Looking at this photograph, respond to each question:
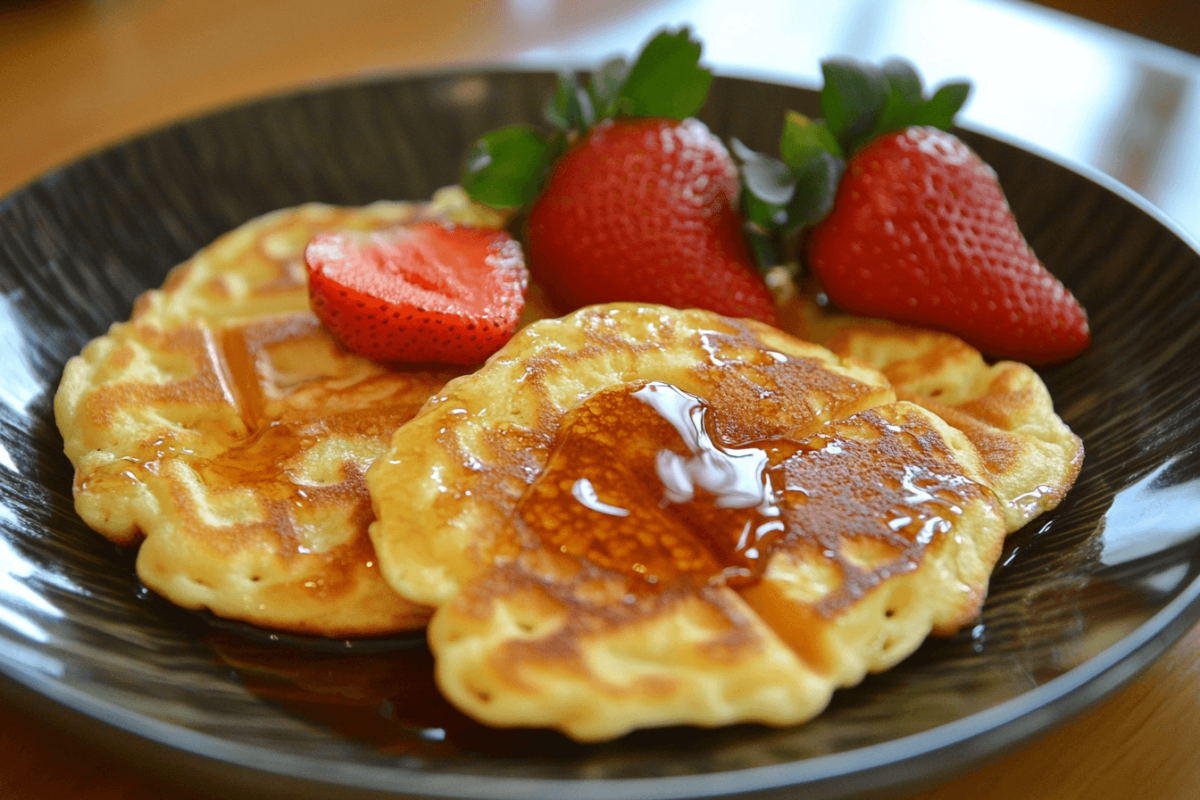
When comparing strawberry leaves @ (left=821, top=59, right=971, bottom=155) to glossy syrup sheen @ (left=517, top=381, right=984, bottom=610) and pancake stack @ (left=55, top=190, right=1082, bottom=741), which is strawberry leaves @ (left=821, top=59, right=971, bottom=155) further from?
glossy syrup sheen @ (left=517, top=381, right=984, bottom=610)

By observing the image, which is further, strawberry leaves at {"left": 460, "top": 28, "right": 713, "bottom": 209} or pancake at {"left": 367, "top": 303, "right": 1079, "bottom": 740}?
strawberry leaves at {"left": 460, "top": 28, "right": 713, "bottom": 209}

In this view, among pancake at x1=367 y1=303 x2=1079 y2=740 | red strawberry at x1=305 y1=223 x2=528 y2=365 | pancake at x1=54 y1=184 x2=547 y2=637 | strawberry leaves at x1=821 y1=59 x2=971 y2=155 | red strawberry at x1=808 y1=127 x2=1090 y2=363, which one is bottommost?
pancake at x1=54 y1=184 x2=547 y2=637

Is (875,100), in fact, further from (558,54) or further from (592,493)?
(558,54)

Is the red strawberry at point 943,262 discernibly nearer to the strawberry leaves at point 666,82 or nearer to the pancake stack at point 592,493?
the pancake stack at point 592,493

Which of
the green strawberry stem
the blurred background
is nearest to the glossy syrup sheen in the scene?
the green strawberry stem

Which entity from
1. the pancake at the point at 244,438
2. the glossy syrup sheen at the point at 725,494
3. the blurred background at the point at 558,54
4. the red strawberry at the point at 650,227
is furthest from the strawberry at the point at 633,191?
the blurred background at the point at 558,54

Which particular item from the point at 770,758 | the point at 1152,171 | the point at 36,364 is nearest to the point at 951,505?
the point at 770,758

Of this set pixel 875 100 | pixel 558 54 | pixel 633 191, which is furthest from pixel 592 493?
pixel 558 54
